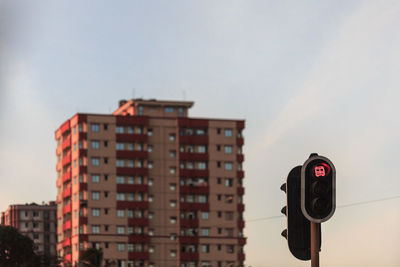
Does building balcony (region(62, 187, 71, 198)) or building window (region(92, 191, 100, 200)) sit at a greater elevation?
building balcony (region(62, 187, 71, 198))

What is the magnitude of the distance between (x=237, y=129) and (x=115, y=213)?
2673 cm

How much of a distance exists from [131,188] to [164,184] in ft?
22.1

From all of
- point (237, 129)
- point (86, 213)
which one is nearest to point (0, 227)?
point (86, 213)

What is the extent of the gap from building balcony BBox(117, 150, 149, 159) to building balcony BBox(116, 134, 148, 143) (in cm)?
201

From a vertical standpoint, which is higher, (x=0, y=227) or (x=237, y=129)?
(x=237, y=129)

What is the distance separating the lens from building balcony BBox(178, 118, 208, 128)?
629 feet

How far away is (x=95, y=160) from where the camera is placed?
610 feet

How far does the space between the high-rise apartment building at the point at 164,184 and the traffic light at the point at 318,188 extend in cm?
17447

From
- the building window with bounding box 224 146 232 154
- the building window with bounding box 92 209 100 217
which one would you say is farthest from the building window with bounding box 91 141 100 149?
the building window with bounding box 224 146 232 154

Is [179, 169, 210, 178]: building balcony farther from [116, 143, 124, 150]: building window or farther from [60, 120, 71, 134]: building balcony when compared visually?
[60, 120, 71, 134]: building balcony

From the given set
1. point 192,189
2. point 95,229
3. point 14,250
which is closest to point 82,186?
point 95,229

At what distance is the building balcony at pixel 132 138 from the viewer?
18738 cm

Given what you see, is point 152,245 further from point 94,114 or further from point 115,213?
point 94,114

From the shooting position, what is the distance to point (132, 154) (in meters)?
188
